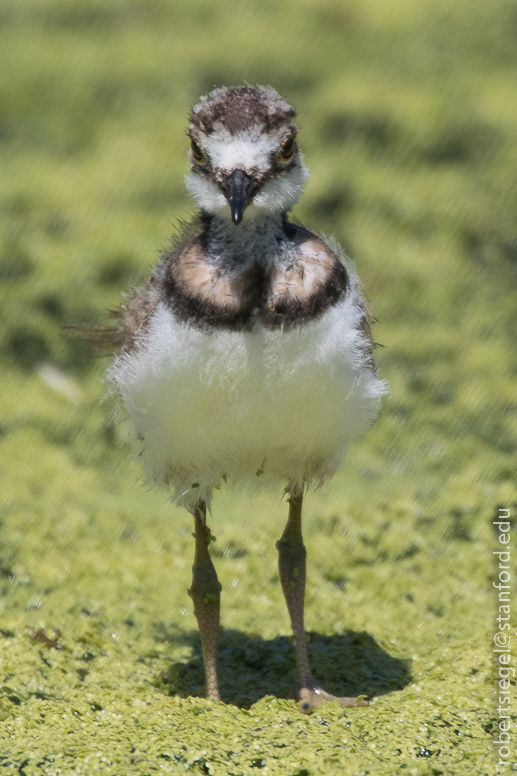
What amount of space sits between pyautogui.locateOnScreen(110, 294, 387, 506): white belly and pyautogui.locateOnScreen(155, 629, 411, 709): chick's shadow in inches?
43.6

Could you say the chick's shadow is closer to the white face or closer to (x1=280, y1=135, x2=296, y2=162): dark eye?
the white face

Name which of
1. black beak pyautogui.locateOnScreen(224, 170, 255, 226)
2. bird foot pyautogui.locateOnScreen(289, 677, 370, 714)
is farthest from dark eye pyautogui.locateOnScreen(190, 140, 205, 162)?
bird foot pyautogui.locateOnScreen(289, 677, 370, 714)

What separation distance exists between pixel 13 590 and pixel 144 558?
0.82 metres

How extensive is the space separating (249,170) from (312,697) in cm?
236

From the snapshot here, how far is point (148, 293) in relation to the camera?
13.3ft

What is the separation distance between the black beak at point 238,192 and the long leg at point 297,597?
1.48m

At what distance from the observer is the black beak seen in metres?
3.40

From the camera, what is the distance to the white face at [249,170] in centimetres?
351

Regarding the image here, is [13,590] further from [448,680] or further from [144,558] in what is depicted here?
[448,680]

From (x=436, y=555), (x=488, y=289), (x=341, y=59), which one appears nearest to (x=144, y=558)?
(x=436, y=555)

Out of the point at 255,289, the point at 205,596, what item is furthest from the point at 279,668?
the point at 255,289

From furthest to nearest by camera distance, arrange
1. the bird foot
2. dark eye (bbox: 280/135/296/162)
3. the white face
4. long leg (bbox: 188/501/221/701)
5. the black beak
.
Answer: long leg (bbox: 188/501/221/701) → the bird foot → dark eye (bbox: 280/135/296/162) → the white face → the black beak

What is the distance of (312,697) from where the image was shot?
13.5 feet

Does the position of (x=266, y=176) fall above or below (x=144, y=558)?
above
